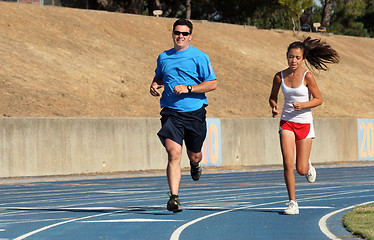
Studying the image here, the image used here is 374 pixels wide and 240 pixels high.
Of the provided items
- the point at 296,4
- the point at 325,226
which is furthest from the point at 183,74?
the point at 296,4

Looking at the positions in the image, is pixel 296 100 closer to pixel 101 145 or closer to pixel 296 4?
pixel 101 145

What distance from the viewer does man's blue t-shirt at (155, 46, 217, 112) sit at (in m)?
10.8

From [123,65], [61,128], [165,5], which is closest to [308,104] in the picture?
[61,128]

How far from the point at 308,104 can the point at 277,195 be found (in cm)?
416

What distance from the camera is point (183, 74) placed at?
10.9m

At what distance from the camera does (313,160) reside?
30438 millimetres

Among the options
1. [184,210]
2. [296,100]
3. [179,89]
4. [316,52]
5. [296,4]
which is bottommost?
[184,210]

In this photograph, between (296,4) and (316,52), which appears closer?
(316,52)

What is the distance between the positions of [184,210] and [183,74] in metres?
2.03

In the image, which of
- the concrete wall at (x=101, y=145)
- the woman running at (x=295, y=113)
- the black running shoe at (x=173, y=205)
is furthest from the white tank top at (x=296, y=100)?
the concrete wall at (x=101, y=145)

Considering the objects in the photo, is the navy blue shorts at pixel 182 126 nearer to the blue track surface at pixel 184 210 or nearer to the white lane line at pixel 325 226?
the blue track surface at pixel 184 210

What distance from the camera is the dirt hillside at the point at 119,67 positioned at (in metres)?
32.2

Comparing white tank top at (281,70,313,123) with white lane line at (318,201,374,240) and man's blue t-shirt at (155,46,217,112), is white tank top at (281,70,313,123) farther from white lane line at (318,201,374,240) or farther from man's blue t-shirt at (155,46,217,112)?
white lane line at (318,201,374,240)

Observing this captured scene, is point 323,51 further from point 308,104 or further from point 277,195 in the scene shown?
point 277,195
